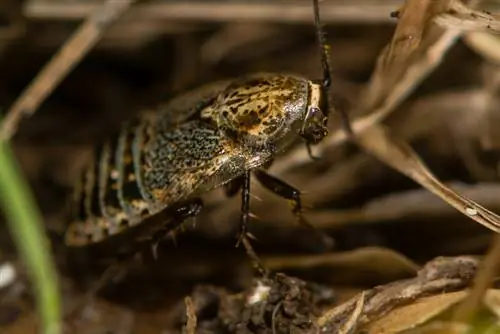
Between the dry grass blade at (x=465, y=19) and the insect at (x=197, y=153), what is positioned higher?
the dry grass blade at (x=465, y=19)

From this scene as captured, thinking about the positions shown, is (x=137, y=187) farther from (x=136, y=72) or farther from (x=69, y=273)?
(x=136, y=72)

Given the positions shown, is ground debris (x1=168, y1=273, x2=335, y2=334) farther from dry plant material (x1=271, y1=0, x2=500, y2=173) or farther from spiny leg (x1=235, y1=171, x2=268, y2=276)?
dry plant material (x1=271, y1=0, x2=500, y2=173)

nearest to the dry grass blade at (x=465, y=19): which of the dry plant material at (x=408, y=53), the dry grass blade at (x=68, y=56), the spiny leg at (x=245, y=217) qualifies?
the dry plant material at (x=408, y=53)

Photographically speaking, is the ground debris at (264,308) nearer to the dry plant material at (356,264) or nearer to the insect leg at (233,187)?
the dry plant material at (356,264)

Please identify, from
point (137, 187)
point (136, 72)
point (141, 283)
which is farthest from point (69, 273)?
point (136, 72)

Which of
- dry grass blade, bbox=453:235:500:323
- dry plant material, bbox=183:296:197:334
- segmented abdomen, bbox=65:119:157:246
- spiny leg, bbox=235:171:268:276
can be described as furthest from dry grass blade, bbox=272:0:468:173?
A: dry plant material, bbox=183:296:197:334

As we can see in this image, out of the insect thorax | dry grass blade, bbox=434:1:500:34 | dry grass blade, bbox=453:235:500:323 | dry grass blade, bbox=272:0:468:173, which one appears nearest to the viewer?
dry grass blade, bbox=453:235:500:323

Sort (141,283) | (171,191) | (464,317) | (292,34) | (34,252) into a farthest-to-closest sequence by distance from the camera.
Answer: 1. (292,34)
2. (141,283)
3. (171,191)
4. (464,317)
5. (34,252)
